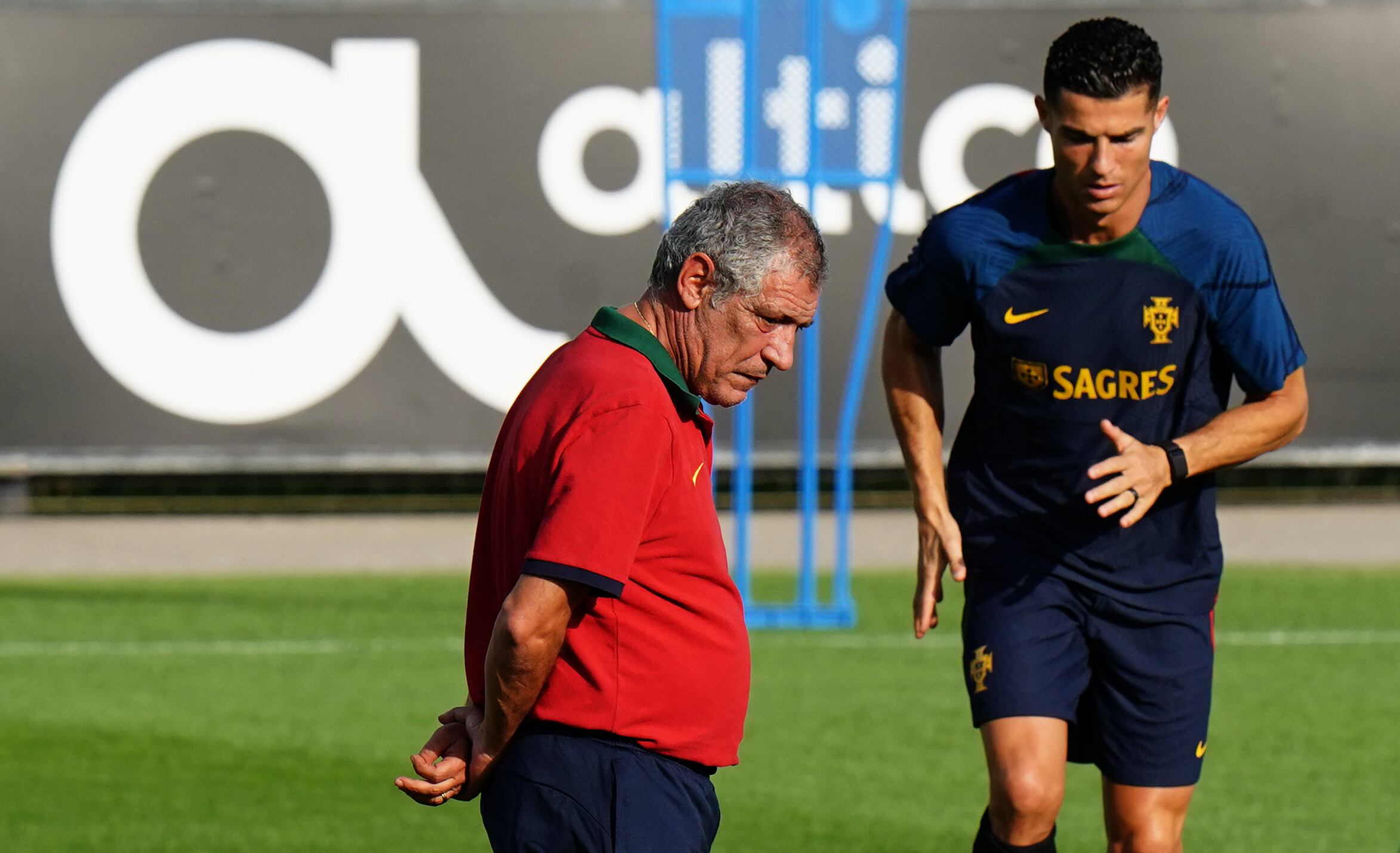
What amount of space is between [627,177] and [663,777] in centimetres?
903

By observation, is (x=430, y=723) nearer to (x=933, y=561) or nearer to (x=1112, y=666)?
(x=933, y=561)

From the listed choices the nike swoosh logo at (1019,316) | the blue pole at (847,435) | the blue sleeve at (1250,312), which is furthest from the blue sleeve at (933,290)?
the blue pole at (847,435)

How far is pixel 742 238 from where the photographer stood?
2.93 meters

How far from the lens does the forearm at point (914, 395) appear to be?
454 centimetres

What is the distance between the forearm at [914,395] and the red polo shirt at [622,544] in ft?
4.99

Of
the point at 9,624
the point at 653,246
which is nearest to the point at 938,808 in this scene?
the point at 9,624

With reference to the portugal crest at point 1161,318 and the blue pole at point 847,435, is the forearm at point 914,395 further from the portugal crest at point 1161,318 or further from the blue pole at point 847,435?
the blue pole at point 847,435

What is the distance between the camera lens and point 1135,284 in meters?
4.25

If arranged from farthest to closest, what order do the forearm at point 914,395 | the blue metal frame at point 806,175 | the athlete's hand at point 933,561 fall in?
the blue metal frame at point 806,175 → the forearm at point 914,395 → the athlete's hand at point 933,561

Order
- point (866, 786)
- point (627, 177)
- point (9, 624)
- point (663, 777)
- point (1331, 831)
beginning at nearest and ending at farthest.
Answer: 1. point (663, 777)
2. point (1331, 831)
3. point (866, 786)
4. point (9, 624)
5. point (627, 177)

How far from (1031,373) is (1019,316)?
133 mm

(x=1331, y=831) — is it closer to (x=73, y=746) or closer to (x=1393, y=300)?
(x=73, y=746)

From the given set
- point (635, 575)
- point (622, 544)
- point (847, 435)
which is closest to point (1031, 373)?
point (635, 575)

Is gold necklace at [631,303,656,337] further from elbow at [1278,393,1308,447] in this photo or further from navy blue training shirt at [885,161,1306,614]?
elbow at [1278,393,1308,447]
